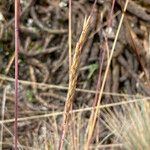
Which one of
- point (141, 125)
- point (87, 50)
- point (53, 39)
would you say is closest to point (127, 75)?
point (87, 50)

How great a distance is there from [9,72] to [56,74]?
19 centimetres

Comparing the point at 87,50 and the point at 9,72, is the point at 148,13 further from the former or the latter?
the point at 9,72

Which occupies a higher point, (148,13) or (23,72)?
(148,13)

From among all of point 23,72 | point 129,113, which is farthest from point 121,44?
point 129,113

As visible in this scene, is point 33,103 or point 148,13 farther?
point 148,13

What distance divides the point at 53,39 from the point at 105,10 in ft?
0.79

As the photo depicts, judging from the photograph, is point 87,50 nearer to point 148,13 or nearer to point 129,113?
point 148,13

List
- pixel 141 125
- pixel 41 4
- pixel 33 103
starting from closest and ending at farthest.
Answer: pixel 141 125, pixel 33 103, pixel 41 4

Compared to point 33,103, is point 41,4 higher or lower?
higher

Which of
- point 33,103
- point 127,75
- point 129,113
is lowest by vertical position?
point 33,103

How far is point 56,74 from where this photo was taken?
2.12 metres

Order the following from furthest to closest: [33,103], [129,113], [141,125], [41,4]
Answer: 1. [41,4]
2. [33,103]
3. [129,113]
4. [141,125]

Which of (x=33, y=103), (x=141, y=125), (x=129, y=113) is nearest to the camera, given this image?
(x=141, y=125)

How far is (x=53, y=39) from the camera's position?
2.15 m
